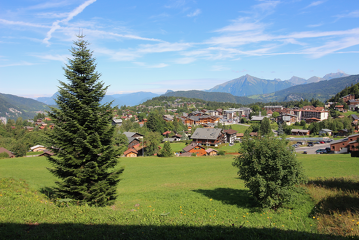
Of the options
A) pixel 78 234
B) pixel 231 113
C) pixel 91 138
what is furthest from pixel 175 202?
pixel 231 113

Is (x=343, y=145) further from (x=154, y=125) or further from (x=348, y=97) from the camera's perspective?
(x=348, y=97)

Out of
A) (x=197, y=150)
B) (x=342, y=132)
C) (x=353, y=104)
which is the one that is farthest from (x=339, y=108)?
(x=197, y=150)

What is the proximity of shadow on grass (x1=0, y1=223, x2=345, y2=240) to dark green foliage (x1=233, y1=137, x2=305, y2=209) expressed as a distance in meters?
3.80

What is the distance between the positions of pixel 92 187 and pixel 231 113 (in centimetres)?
16077

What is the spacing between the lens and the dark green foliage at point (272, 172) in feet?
33.2

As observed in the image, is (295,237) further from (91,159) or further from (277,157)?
(91,159)

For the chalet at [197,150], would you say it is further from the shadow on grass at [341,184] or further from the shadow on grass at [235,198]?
the shadow on grass at [341,184]

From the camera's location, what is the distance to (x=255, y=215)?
10227mm

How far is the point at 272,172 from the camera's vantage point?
1033 centimetres

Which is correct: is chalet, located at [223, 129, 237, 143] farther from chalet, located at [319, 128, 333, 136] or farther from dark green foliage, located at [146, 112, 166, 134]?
chalet, located at [319, 128, 333, 136]

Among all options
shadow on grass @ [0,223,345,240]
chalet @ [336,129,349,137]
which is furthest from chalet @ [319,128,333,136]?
shadow on grass @ [0,223,345,240]

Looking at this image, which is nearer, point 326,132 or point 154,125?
point 326,132

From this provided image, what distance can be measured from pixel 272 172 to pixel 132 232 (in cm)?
774

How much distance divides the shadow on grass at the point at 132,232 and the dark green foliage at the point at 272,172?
3.80 m
